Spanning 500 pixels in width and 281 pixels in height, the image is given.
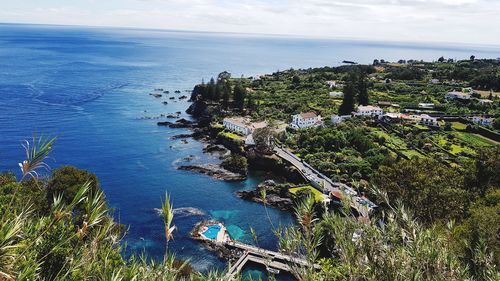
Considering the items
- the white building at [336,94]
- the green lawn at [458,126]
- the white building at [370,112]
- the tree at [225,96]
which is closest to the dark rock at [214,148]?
the tree at [225,96]

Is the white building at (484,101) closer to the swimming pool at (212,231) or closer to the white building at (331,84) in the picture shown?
the white building at (331,84)

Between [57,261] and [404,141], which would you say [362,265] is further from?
[404,141]

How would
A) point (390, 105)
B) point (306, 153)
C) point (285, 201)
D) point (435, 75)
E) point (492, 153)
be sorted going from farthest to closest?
1. point (435, 75)
2. point (390, 105)
3. point (306, 153)
4. point (285, 201)
5. point (492, 153)

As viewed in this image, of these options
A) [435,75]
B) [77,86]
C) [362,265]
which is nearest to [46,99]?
[77,86]

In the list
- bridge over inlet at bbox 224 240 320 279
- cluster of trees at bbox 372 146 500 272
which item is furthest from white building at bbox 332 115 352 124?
cluster of trees at bbox 372 146 500 272

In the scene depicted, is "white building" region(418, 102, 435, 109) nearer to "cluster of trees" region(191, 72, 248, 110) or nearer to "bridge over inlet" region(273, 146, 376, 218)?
"cluster of trees" region(191, 72, 248, 110)
